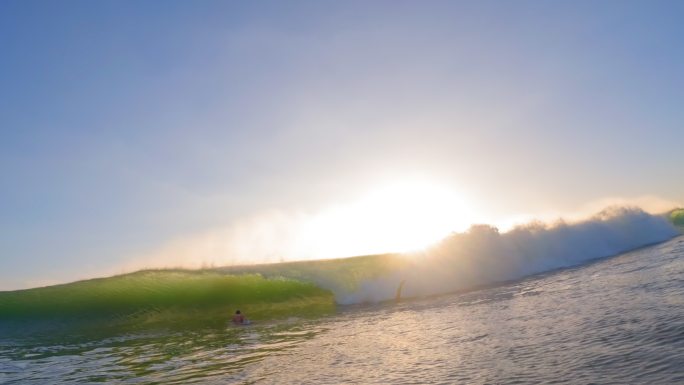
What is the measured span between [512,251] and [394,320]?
1328 cm

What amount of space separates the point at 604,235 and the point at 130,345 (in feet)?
86.0

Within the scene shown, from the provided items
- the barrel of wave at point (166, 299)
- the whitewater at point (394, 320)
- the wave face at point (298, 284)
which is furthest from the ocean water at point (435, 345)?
the wave face at point (298, 284)

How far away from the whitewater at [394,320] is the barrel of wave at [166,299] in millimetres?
92

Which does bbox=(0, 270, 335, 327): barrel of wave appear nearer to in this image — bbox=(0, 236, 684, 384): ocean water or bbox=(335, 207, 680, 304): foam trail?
bbox=(335, 207, 680, 304): foam trail

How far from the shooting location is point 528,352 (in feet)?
25.6

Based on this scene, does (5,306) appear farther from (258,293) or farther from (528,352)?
(528,352)

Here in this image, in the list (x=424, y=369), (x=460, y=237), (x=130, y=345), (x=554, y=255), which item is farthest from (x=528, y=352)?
(x=554, y=255)

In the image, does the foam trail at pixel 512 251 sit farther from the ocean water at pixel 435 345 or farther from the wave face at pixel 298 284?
the ocean water at pixel 435 345

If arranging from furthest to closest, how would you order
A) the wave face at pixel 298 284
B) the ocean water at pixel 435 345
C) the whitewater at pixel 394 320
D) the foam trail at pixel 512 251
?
1. the foam trail at pixel 512 251
2. the wave face at pixel 298 284
3. the whitewater at pixel 394 320
4. the ocean water at pixel 435 345

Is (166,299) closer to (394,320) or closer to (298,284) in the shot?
(298,284)

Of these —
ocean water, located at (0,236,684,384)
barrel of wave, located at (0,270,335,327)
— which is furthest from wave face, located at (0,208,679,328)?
ocean water, located at (0,236,684,384)

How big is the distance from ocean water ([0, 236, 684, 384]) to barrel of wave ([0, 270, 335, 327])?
3280mm

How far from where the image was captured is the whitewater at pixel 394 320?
7594 millimetres

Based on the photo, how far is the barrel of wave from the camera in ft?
66.2
